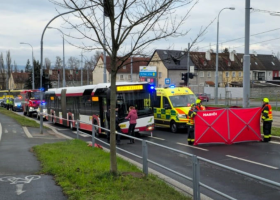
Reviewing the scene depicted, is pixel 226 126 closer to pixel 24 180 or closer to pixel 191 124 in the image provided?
pixel 191 124

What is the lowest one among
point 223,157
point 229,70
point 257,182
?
point 223,157

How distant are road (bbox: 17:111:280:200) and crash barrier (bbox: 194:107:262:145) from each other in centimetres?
44

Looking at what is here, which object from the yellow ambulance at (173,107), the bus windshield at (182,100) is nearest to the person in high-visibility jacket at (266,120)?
the yellow ambulance at (173,107)

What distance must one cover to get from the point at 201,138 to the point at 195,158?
8384mm

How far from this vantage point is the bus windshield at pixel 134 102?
17.3m

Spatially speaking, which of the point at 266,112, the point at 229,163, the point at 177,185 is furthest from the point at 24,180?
the point at 266,112

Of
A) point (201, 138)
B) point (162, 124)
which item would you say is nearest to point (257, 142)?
point (201, 138)

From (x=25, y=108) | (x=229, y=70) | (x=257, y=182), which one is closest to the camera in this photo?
A: (x=257, y=182)

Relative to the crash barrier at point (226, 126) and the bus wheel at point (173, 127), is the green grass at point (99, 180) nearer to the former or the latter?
the crash barrier at point (226, 126)

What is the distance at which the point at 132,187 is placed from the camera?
22.6 ft

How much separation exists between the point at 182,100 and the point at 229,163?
9.83m

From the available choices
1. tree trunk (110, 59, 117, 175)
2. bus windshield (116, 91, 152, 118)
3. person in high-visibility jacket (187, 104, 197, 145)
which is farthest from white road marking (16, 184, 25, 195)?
bus windshield (116, 91, 152, 118)

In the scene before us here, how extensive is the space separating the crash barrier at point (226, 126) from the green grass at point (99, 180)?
191 inches

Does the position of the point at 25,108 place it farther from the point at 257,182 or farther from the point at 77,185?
the point at 257,182
